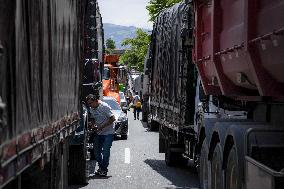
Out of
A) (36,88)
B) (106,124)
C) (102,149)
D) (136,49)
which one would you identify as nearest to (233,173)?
(36,88)

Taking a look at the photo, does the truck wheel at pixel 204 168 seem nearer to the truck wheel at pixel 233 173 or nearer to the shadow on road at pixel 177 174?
the truck wheel at pixel 233 173

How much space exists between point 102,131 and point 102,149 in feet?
1.36

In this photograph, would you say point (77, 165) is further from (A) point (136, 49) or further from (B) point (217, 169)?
(A) point (136, 49)

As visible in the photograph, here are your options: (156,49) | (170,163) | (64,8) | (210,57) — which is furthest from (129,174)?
(64,8)

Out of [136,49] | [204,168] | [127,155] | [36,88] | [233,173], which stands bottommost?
[127,155]

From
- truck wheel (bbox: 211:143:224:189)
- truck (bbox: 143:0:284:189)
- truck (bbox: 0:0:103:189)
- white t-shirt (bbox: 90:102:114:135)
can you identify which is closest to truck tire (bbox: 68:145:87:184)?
white t-shirt (bbox: 90:102:114:135)

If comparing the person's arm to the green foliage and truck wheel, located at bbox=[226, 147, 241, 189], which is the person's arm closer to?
truck wheel, located at bbox=[226, 147, 241, 189]

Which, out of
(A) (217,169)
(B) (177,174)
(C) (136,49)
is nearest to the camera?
(A) (217,169)

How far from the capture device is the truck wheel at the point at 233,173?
8.31 m

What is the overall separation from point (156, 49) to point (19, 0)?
1613 cm

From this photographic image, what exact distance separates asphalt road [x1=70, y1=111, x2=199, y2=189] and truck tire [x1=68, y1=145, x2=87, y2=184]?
0.66 feet

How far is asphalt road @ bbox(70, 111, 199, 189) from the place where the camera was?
49.8ft

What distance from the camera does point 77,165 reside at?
14.3 m

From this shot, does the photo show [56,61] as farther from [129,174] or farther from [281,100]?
[129,174]
